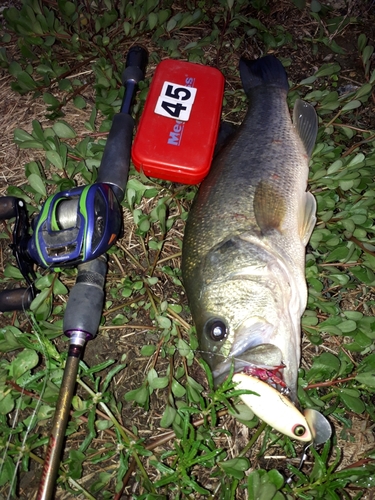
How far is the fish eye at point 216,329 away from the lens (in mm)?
2332

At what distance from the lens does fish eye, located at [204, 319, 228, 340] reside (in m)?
2.33

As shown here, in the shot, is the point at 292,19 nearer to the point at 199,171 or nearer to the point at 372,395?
the point at 199,171

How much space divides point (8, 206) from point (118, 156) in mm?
790

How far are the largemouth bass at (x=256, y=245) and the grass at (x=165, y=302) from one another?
0.23m

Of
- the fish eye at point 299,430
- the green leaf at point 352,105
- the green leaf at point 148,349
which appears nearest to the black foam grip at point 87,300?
the green leaf at point 148,349

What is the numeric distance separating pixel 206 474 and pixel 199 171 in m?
1.90

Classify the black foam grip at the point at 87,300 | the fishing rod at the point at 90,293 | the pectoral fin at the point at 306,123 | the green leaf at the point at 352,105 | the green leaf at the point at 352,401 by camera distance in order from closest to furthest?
the fishing rod at the point at 90,293 → the black foam grip at the point at 87,300 → the green leaf at the point at 352,401 → the pectoral fin at the point at 306,123 → the green leaf at the point at 352,105

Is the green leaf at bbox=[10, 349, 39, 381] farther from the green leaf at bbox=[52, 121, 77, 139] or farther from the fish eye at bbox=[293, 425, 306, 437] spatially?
the green leaf at bbox=[52, 121, 77, 139]

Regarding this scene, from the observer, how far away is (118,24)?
4.06m

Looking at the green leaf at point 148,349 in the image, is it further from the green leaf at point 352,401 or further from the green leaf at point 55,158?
the green leaf at point 55,158

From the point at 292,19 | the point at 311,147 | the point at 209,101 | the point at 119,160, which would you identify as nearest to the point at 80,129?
the point at 119,160

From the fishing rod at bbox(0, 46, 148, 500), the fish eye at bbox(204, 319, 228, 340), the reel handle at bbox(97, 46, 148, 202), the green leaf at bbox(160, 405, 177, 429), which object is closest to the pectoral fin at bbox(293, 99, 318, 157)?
the reel handle at bbox(97, 46, 148, 202)

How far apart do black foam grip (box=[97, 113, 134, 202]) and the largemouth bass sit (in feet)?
1.71

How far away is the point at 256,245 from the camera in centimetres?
258
